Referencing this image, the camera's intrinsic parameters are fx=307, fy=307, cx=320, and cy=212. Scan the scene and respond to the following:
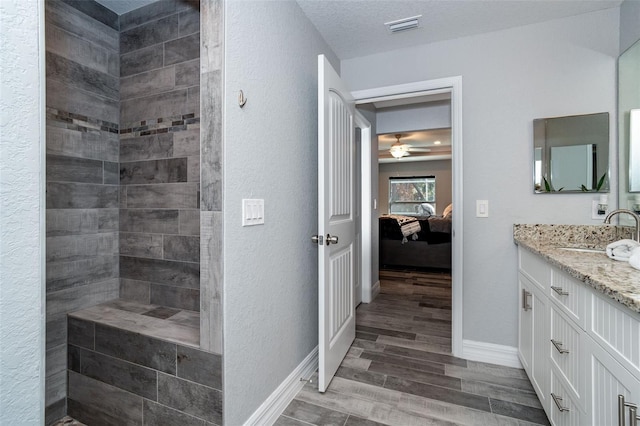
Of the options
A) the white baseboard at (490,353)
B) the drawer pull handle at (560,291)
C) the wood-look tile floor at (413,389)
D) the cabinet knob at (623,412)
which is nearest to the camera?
the cabinet knob at (623,412)

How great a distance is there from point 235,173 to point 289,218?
559mm

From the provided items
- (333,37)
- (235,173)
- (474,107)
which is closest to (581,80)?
(474,107)

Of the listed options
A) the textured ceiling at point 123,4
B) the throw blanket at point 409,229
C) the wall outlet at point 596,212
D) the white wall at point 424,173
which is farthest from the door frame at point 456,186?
the white wall at point 424,173

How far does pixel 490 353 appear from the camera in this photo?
223 cm

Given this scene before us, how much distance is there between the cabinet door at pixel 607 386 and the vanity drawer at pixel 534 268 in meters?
0.53

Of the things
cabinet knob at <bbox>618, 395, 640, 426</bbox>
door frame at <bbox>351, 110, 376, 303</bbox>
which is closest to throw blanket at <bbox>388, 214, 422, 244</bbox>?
door frame at <bbox>351, 110, 376, 303</bbox>

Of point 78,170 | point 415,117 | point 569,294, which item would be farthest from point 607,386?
point 415,117

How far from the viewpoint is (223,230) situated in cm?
129

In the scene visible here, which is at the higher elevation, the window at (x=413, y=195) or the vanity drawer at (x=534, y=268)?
the window at (x=413, y=195)

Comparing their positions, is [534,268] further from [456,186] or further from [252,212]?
[252,212]

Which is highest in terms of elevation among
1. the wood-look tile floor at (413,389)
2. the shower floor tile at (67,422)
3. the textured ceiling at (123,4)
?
the textured ceiling at (123,4)

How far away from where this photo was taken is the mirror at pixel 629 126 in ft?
5.89

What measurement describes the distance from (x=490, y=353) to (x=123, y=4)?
3.51 meters

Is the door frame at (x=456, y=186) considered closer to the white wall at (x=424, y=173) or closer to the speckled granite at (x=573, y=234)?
the speckled granite at (x=573, y=234)
